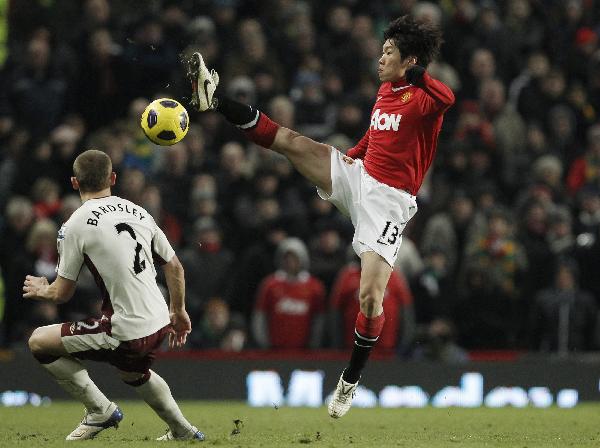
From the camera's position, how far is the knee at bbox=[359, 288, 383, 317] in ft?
29.3

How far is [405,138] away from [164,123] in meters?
1.67

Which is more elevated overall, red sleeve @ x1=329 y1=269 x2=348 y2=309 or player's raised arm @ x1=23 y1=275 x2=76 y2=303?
player's raised arm @ x1=23 y1=275 x2=76 y2=303

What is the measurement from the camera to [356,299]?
516 inches

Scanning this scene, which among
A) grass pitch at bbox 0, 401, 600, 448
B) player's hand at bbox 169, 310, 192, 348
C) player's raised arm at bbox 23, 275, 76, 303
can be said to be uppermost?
player's raised arm at bbox 23, 275, 76, 303

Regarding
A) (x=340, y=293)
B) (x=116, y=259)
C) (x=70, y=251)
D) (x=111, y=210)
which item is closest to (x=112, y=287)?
(x=116, y=259)

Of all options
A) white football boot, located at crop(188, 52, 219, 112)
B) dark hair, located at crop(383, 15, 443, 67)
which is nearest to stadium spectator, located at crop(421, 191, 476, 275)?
dark hair, located at crop(383, 15, 443, 67)

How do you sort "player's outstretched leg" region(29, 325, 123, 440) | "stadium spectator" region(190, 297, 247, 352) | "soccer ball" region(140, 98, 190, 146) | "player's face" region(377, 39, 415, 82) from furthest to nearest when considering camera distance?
"stadium spectator" region(190, 297, 247, 352)
"player's face" region(377, 39, 415, 82)
"soccer ball" region(140, 98, 190, 146)
"player's outstretched leg" region(29, 325, 123, 440)

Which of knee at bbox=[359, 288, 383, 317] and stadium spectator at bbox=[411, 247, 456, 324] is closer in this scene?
knee at bbox=[359, 288, 383, 317]

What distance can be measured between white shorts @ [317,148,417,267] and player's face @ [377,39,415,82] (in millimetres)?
660

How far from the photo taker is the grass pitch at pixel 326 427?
8.34 metres

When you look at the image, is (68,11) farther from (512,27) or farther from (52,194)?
(512,27)

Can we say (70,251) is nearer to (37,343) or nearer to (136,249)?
(136,249)

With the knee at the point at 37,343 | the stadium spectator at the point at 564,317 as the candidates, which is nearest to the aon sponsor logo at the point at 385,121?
the knee at the point at 37,343

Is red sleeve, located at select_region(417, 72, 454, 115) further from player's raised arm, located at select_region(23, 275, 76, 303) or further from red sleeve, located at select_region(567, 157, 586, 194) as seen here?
red sleeve, located at select_region(567, 157, 586, 194)
